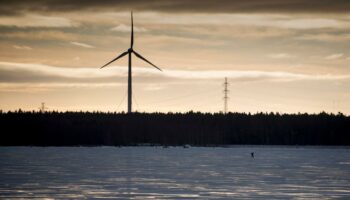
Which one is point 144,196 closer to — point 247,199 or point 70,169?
point 247,199

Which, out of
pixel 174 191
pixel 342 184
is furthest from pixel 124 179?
pixel 342 184

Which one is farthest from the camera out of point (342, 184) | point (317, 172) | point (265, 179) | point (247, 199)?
point (317, 172)

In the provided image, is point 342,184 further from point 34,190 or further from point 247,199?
point 34,190

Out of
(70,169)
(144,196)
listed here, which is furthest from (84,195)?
(70,169)

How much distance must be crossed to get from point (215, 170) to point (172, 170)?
14.0 ft

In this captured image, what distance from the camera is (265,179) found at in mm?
69000

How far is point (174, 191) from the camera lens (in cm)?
5684

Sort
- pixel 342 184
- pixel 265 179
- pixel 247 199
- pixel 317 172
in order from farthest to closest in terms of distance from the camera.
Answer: pixel 317 172 < pixel 265 179 < pixel 342 184 < pixel 247 199

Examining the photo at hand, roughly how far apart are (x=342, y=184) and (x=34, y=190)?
23.9 metres

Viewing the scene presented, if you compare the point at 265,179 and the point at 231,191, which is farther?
the point at 265,179

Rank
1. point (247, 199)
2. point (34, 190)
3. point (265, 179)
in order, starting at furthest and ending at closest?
point (265, 179), point (34, 190), point (247, 199)

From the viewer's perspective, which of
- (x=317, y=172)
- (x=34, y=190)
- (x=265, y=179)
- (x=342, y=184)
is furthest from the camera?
(x=317, y=172)

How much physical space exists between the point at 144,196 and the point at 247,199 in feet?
22.1

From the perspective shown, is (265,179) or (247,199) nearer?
(247,199)
